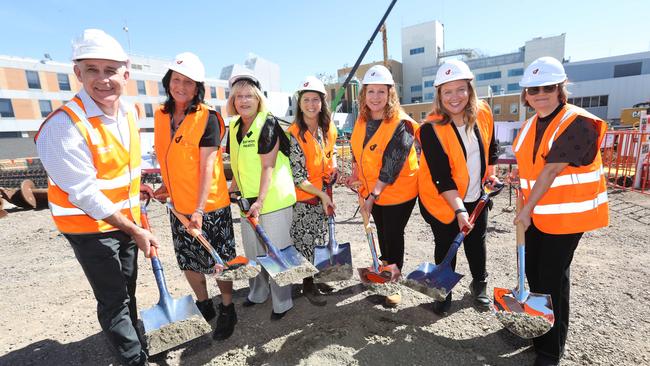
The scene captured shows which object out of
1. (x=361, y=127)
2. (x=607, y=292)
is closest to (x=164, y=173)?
(x=361, y=127)

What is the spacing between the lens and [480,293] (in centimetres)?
324

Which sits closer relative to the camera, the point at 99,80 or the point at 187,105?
the point at 99,80

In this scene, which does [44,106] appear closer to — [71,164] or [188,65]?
[188,65]

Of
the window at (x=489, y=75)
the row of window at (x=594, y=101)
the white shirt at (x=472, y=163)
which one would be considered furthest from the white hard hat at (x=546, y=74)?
the window at (x=489, y=75)

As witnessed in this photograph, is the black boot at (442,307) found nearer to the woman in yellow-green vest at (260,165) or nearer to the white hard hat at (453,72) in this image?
the woman in yellow-green vest at (260,165)

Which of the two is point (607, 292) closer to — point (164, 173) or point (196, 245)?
point (196, 245)

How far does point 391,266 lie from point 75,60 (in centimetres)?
266

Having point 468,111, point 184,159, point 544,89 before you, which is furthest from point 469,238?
point 184,159

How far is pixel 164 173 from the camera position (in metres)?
2.71

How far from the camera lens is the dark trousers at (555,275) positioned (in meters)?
2.26

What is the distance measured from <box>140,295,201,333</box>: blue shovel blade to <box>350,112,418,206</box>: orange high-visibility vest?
179 cm

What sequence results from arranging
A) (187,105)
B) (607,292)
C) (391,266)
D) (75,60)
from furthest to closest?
(607,292) → (391,266) → (187,105) → (75,60)

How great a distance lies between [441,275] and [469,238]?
0.48 meters

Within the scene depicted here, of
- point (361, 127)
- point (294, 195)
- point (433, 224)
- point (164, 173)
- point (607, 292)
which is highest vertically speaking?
point (361, 127)
